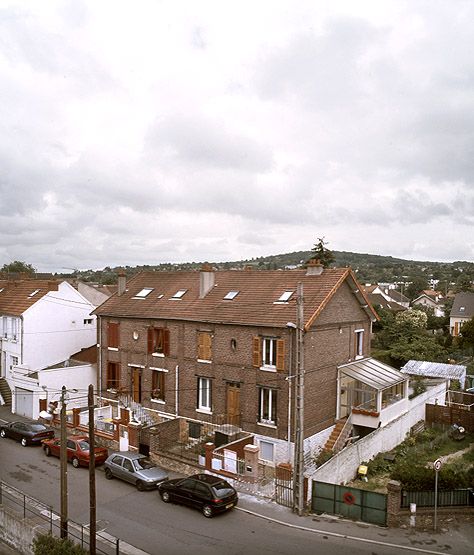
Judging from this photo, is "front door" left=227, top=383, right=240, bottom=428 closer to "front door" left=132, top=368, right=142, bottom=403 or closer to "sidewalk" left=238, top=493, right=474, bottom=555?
"sidewalk" left=238, top=493, right=474, bottom=555

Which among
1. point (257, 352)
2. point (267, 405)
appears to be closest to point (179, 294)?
point (257, 352)

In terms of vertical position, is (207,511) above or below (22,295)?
below

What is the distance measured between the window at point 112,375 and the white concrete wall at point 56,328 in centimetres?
740

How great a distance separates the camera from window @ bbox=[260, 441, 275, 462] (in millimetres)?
25125

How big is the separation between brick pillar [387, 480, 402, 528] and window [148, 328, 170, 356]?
617 inches

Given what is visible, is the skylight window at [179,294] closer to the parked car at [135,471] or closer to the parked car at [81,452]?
the parked car at [81,452]

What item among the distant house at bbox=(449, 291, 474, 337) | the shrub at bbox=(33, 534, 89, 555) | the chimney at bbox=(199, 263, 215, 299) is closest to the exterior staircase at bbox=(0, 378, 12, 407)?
the chimney at bbox=(199, 263, 215, 299)

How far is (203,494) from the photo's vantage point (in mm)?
19312

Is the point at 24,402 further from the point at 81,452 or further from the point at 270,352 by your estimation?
the point at 270,352

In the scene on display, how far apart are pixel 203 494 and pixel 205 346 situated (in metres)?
10.1

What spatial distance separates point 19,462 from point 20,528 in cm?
699

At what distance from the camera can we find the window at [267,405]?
25.4 metres

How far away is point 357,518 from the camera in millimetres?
19328

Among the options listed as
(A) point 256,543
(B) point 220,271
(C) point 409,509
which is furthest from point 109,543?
(B) point 220,271
